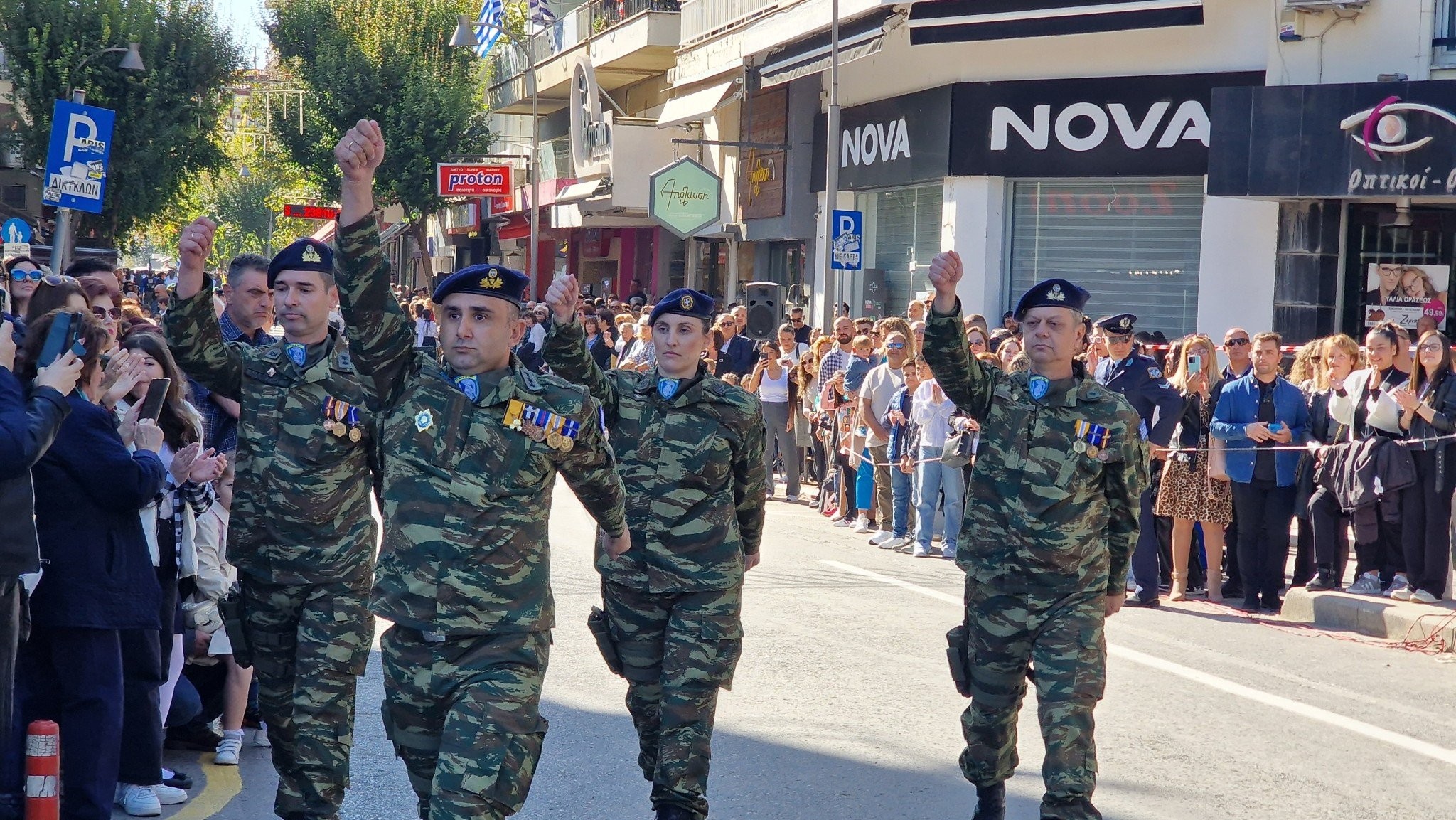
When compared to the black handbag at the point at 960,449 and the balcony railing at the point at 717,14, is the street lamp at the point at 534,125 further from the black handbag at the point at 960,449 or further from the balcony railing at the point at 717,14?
the black handbag at the point at 960,449

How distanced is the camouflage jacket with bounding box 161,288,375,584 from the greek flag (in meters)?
35.8

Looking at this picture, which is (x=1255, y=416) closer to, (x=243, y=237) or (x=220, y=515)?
(x=220, y=515)

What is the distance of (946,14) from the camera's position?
21.5 meters

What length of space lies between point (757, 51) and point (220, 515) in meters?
21.6

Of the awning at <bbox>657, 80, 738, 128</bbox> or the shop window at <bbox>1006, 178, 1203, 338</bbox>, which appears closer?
the shop window at <bbox>1006, 178, 1203, 338</bbox>

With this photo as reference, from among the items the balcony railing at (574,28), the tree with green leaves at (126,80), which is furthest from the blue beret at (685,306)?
the tree with green leaves at (126,80)

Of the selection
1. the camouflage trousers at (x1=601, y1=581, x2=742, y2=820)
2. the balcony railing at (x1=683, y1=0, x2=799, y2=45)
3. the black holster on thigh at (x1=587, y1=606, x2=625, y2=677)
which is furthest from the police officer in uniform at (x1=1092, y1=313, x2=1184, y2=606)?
the balcony railing at (x1=683, y1=0, x2=799, y2=45)

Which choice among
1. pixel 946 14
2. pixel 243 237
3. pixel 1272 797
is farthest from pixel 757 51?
pixel 243 237

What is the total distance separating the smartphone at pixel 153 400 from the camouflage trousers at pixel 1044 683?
3.19 m

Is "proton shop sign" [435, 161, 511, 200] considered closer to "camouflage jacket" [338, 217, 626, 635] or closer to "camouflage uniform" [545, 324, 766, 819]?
"camouflage uniform" [545, 324, 766, 819]

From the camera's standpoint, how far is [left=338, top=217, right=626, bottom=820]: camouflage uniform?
4727 millimetres

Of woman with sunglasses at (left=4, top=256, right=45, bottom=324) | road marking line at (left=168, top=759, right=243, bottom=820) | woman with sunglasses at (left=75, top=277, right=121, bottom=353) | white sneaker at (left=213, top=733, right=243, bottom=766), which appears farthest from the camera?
woman with sunglasses at (left=4, top=256, right=45, bottom=324)

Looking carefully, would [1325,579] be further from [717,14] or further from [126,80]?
[126,80]

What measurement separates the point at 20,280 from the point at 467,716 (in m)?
6.58
